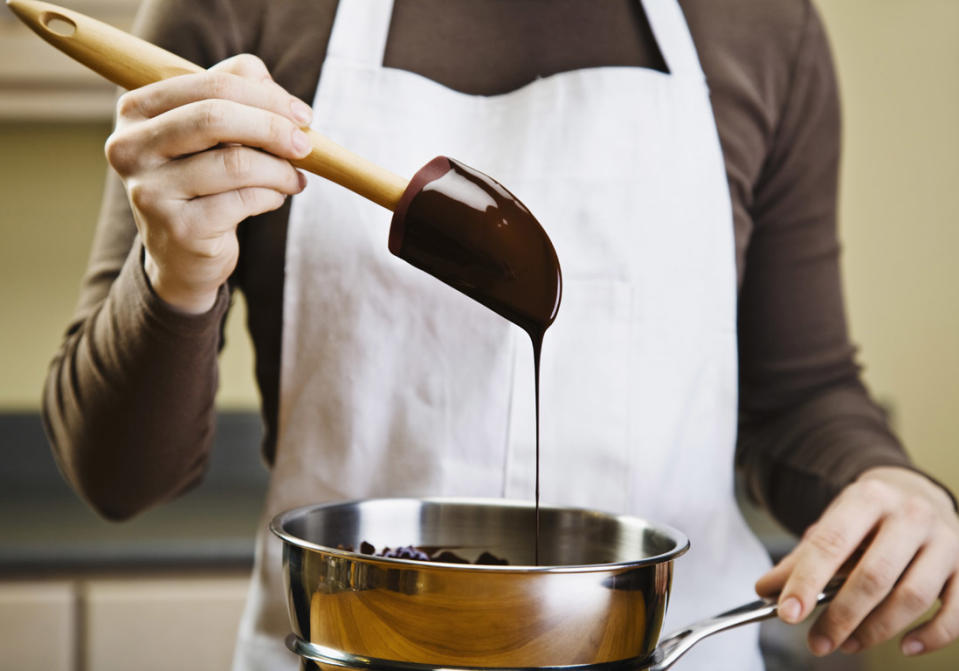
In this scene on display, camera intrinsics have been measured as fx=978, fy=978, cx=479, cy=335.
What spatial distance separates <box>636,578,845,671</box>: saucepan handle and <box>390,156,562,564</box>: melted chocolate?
0.71 feet

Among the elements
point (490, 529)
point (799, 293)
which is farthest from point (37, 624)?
point (799, 293)

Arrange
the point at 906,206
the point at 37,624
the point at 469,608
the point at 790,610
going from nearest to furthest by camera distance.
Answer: the point at 469,608 → the point at 790,610 → the point at 37,624 → the point at 906,206

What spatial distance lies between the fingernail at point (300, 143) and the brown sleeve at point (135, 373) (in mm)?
166

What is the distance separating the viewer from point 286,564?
53 cm

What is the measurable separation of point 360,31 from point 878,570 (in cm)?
57

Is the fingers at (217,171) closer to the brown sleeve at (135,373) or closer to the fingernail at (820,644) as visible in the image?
the brown sleeve at (135,373)

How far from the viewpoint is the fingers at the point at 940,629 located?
71cm

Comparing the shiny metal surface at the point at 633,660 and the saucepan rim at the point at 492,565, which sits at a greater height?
the saucepan rim at the point at 492,565

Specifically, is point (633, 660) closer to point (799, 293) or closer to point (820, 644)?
point (820, 644)

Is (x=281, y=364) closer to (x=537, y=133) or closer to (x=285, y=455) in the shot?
(x=285, y=455)

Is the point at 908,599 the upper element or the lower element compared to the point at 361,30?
lower

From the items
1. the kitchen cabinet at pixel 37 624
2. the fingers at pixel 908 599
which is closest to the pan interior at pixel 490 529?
the fingers at pixel 908 599

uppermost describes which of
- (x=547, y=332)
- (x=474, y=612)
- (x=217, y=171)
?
(x=217, y=171)

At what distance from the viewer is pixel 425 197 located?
55 centimetres
